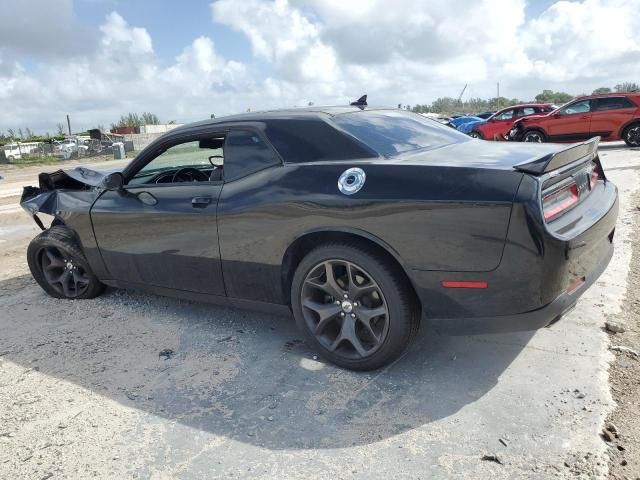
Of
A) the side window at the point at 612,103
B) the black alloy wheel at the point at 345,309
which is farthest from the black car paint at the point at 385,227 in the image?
the side window at the point at 612,103

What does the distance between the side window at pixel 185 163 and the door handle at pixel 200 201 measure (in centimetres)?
20

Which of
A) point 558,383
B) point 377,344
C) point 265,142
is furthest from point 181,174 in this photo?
point 558,383

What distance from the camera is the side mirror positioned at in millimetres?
3943

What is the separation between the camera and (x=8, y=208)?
437 inches

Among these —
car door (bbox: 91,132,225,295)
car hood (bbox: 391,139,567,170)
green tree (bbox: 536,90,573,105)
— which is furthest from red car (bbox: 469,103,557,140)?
green tree (bbox: 536,90,573,105)

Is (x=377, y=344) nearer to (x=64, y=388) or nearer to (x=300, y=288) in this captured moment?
(x=300, y=288)

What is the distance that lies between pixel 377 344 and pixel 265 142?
142 centimetres

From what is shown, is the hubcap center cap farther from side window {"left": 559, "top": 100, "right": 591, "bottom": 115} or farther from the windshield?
side window {"left": 559, "top": 100, "right": 591, "bottom": 115}

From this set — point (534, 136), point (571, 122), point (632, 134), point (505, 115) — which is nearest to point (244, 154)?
point (571, 122)

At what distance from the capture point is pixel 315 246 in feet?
10.3

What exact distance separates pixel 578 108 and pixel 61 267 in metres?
15.0

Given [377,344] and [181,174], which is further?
[181,174]

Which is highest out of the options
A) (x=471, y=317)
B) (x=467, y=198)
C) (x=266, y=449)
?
(x=467, y=198)

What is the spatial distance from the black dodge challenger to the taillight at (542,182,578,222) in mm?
12
